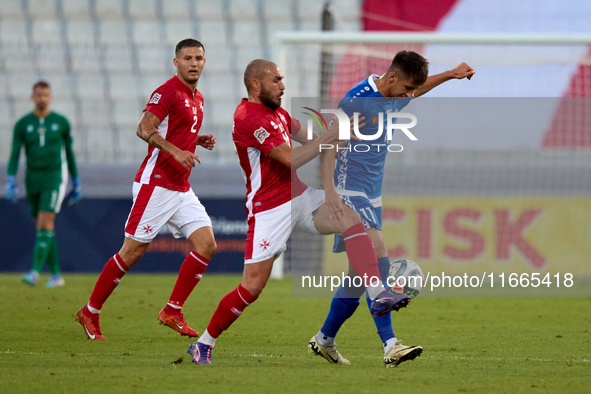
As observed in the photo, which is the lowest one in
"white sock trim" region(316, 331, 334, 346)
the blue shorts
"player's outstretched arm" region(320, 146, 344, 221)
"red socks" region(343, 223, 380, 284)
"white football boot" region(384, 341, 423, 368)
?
"white sock trim" region(316, 331, 334, 346)

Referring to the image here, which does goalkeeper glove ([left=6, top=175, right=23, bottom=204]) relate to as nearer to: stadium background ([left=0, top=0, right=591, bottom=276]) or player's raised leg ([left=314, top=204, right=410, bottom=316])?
stadium background ([left=0, top=0, right=591, bottom=276])

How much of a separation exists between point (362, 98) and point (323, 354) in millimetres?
1581

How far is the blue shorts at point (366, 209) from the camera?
4566 mm

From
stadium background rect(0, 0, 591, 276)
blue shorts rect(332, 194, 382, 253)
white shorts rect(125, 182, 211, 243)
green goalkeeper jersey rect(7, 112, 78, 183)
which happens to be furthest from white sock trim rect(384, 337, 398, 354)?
stadium background rect(0, 0, 591, 276)

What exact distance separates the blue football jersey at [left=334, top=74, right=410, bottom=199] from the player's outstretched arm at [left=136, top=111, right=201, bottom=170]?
101cm

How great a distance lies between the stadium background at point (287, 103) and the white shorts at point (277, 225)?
20.0 ft

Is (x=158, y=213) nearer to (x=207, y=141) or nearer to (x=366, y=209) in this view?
(x=207, y=141)

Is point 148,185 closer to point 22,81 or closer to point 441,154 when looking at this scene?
point 441,154

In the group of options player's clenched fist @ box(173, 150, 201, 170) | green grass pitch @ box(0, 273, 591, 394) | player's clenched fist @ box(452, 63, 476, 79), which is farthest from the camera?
player's clenched fist @ box(173, 150, 201, 170)

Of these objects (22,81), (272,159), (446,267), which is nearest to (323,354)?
(272,159)

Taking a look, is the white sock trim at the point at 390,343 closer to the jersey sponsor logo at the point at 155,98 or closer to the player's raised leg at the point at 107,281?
the player's raised leg at the point at 107,281

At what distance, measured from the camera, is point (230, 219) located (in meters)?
11.2

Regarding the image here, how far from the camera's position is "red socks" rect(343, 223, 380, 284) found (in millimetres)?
4285

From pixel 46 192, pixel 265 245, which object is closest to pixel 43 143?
pixel 46 192
